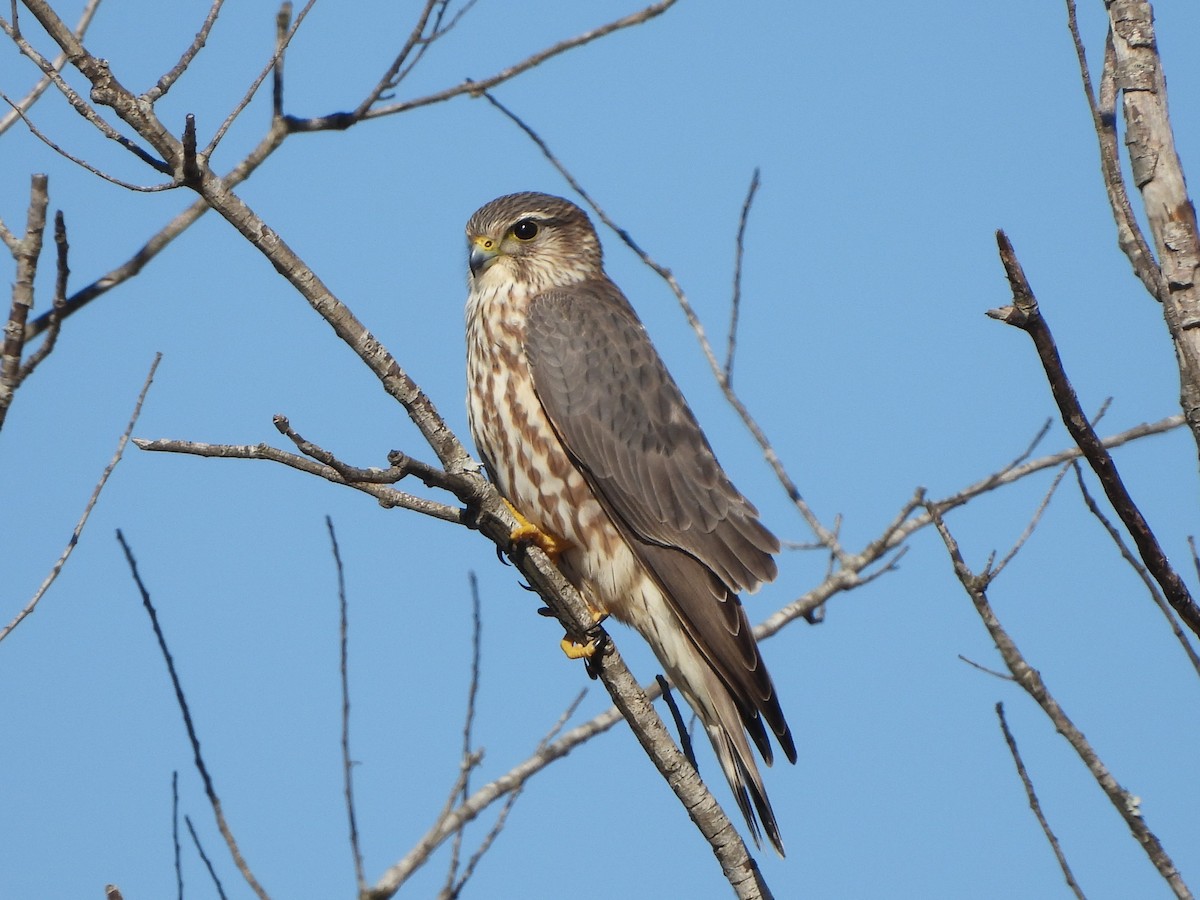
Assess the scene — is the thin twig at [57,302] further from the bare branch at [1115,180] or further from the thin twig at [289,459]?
the bare branch at [1115,180]

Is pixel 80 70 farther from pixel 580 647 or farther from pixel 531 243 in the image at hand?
pixel 531 243

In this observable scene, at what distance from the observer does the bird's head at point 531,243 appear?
17.7 ft

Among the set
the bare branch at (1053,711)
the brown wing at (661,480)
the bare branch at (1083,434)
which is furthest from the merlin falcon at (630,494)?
the bare branch at (1083,434)

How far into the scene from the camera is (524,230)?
5469 mm

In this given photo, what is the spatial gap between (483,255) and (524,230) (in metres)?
0.22

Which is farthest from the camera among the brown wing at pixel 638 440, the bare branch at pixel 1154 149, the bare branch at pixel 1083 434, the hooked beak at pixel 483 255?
the hooked beak at pixel 483 255

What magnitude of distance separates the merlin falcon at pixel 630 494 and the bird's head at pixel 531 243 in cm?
24

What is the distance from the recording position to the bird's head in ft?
17.7

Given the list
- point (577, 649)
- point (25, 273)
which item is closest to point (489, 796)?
point (577, 649)

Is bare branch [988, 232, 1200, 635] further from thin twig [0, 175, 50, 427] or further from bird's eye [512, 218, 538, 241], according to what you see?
bird's eye [512, 218, 538, 241]

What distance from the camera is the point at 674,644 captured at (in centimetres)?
457

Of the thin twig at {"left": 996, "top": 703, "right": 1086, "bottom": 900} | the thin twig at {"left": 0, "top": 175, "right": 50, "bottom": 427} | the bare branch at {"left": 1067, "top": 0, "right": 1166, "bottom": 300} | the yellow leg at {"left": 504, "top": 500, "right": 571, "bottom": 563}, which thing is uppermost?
the thin twig at {"left": 0, "top": 175, "right": 50, "bottom": 427}

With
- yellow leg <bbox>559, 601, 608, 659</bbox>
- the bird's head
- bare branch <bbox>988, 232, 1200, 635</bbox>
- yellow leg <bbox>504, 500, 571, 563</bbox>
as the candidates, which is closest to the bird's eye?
the bird's head

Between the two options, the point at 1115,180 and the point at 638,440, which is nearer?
the point at 1115,180
